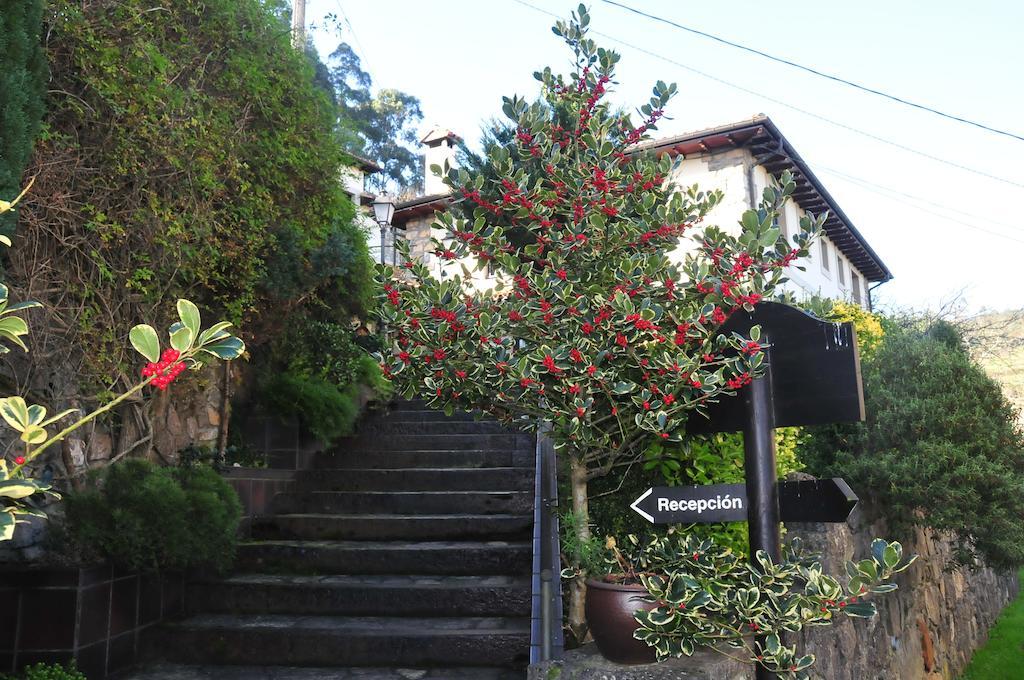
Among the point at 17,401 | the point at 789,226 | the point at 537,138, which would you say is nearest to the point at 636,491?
the point at 537,138

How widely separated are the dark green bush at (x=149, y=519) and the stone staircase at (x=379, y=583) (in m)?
0.47

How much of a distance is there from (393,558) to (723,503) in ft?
9.21

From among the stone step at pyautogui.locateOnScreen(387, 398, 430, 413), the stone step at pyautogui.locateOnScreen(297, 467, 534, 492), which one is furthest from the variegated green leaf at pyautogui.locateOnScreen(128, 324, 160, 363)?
the stone step at pyautogui.locateOnScreen(387, 398, 430, 413)

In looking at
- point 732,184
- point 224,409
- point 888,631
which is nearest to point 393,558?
point 224,409

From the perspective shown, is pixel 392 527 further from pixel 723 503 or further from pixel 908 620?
pixel 908 620

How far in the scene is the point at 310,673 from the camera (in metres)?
4.00

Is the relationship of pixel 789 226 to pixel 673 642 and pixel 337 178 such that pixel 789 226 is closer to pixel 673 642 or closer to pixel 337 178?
pixel 337 178

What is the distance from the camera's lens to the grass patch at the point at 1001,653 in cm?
858

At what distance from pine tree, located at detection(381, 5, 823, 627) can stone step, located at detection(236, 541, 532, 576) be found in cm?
95

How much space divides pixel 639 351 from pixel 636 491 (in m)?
1.48

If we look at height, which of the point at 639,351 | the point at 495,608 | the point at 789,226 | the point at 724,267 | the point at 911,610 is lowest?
the point at 911,610

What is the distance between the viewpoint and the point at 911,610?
6.83m

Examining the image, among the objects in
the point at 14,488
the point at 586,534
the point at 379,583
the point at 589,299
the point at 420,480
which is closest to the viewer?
the point at 14,488

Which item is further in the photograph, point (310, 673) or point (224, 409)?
point (224, 409)
